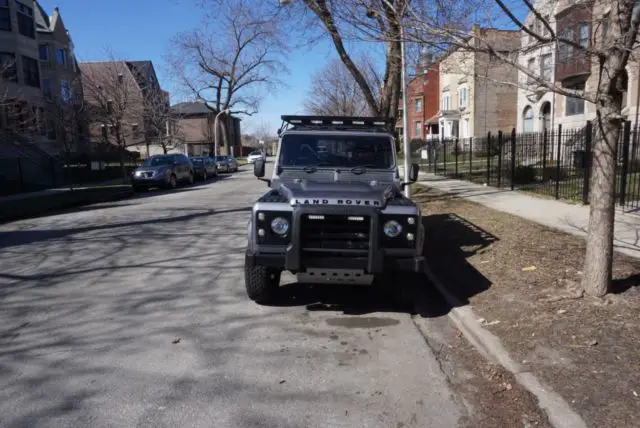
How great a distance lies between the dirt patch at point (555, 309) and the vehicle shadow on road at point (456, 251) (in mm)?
15

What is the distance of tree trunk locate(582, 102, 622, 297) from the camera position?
5.11m

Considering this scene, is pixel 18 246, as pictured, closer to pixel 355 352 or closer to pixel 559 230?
pixel 355 352

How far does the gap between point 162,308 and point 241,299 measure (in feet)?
2.98

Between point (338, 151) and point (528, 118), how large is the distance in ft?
104

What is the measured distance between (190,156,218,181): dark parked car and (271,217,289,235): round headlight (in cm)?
2501

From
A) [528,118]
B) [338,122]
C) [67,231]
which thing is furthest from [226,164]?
[338,122]

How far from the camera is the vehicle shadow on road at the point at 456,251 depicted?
644 cm

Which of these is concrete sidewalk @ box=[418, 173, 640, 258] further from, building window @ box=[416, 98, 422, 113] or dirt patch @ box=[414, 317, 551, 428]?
building window @ box=[416, 98, 422, 113]

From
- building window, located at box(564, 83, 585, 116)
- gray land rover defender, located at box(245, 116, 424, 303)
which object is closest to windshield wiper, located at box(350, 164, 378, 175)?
gray land rover defender, located at box(245, 116, 424, 303)

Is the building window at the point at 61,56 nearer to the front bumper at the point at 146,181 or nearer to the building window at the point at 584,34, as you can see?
the front bumper at the point at 146,181

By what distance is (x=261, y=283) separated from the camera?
5766 millimetres

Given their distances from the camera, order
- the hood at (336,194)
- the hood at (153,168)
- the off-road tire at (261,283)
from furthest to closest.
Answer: the hood at (153,168), the off-road tire at (261,283), the hood at (336,194)

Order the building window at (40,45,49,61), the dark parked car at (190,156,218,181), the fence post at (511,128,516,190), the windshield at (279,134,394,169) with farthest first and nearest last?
1. the building window at (40,45,49,61)
2. the dark parked car at (190,156,218,181)
3. the fence post at (511,128,516,190)
4. the windshield at (279,134,394,169)

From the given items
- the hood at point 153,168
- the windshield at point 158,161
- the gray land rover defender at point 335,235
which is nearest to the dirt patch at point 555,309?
the gray land rover defender at point 335,235
